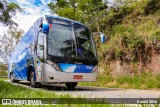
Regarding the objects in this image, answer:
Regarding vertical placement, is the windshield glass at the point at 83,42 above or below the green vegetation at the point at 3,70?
below

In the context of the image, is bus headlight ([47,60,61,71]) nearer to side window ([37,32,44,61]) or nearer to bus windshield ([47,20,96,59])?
bus windshield ([47,20,96,59])

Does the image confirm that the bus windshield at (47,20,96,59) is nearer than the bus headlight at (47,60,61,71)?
No

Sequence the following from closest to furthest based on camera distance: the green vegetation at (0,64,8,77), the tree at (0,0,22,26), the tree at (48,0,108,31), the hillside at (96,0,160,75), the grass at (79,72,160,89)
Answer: the tree at (0,0,22,26)
the grass at (79,72,160,89)
the hillside at (96,0,160,75)
the tree at (48,0,108,31)
the green vegetation at (0,64,8,77)

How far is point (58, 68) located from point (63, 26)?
192 centimetres

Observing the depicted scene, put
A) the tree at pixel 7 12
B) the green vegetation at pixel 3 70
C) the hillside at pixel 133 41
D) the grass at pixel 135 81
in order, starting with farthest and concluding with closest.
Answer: the green vegetation at pixel 3 70, the hillside at pixel 133 41, the grass at pixel 135 81, the tree at pixel 7 12

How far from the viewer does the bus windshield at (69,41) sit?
11.3 metres

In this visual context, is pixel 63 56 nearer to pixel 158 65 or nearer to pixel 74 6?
pixel 158 65

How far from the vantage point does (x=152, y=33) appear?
1747 centimetres

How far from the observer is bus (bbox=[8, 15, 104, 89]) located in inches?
436

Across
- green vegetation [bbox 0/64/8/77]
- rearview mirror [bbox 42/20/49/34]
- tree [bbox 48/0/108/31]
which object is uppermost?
tree [bbox 48/0/108/31]

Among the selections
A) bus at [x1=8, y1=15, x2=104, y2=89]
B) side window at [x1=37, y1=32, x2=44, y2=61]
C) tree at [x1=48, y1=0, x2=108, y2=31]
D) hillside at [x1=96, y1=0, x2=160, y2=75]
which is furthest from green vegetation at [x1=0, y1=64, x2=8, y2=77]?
side window at [x1=37, y1=32, x2=44, y2=61]

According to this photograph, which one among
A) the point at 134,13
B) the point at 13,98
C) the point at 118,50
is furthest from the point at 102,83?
the point at 13,98

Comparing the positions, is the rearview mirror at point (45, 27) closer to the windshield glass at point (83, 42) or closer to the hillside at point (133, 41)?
the windshield glass at point (83, 42)

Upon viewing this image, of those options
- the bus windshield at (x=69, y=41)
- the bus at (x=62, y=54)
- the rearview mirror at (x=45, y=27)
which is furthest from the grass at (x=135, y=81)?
the rearview mirror at (x=45, y=27)
